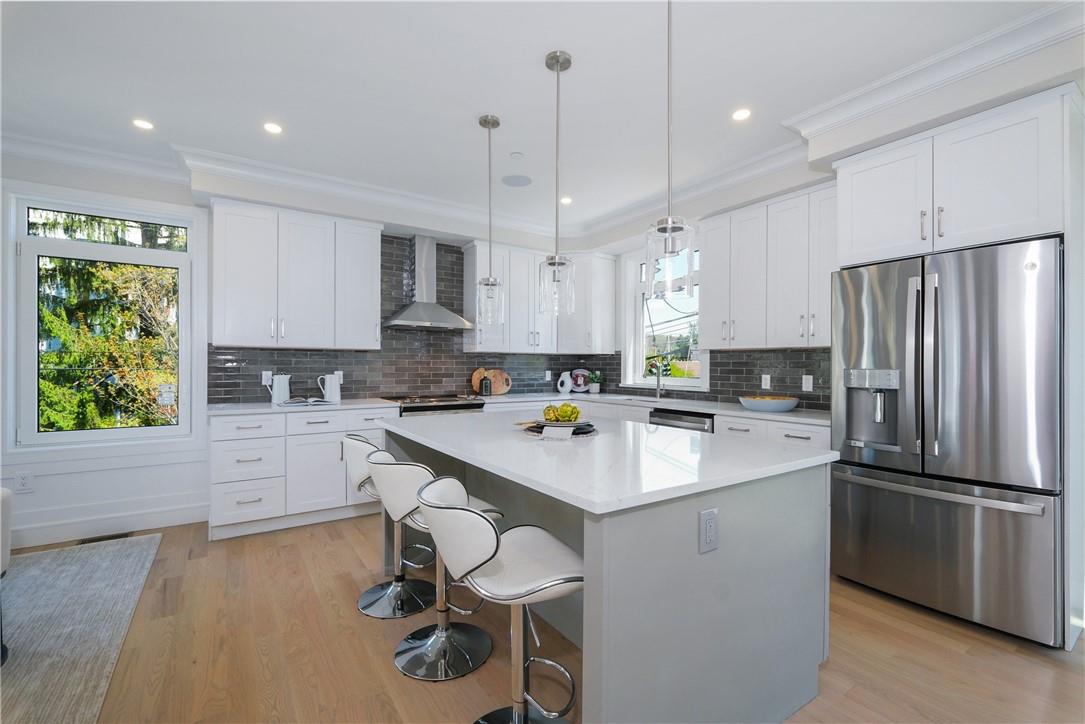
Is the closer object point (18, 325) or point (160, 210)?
point (18, 325)

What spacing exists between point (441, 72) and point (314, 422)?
104 inches

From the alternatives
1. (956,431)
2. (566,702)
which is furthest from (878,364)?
(566,702)

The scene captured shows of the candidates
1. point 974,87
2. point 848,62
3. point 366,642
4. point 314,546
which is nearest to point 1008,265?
point 974,87

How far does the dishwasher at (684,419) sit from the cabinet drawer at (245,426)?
2863 mm

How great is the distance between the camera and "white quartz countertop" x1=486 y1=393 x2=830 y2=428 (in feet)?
10.7

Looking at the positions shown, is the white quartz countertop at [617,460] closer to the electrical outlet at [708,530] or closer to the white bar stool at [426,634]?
the electrical outlet at [708,530]

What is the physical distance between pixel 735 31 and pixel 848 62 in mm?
662

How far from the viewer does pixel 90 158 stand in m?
3.53

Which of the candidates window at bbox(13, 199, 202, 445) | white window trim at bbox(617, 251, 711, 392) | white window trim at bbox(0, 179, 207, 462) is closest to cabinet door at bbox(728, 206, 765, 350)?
white window trim at bbox(617, 251, 711, 392)

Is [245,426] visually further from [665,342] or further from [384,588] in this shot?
[665,342]

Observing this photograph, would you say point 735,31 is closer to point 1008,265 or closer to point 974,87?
point 974,87

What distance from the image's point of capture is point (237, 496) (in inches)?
141

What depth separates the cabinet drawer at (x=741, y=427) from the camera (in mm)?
3395

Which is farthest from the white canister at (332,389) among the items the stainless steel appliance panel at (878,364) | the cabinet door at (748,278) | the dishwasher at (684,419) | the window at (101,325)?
the stainless steel appliance panel at (878,364)
